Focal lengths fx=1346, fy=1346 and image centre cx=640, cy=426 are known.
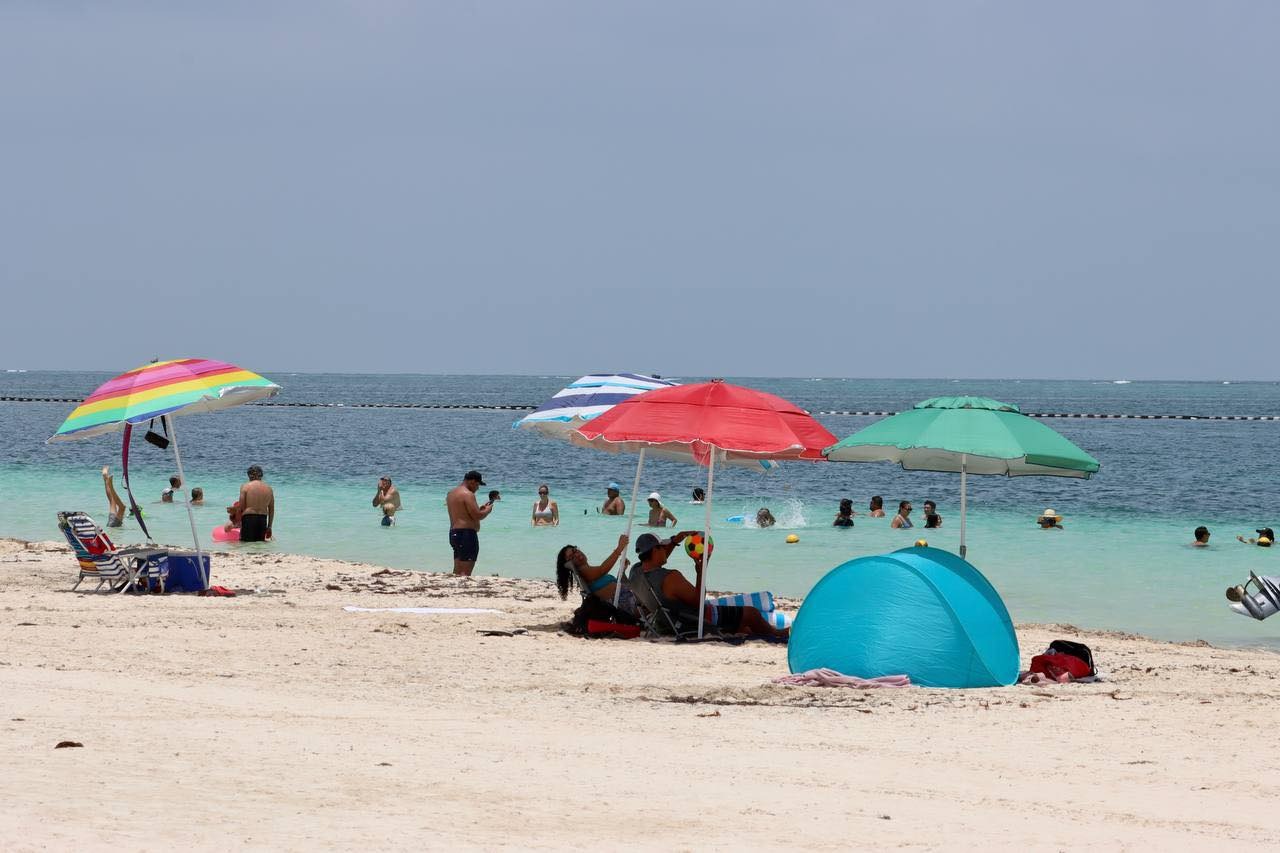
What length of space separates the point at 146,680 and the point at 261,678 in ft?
2.50

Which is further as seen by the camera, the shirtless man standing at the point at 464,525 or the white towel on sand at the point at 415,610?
the shirtless man standing at the point at 464,525

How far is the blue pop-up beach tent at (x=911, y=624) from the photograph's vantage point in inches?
370

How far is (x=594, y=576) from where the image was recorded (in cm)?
1228

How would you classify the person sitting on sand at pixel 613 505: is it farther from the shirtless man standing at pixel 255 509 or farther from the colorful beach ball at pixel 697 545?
the colorful beach ball at pixel 697 545

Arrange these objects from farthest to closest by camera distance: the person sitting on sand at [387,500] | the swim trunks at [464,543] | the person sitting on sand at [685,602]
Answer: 1. the person sitting on sand at [387,500]
2. the swim trunks at [464,543]
3. the person sitting on sand at [685,602]

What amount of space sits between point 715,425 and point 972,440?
207 cm

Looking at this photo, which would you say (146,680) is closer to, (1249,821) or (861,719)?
(861,719)

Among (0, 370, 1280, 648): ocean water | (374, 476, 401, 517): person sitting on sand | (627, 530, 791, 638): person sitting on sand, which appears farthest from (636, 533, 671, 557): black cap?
(374, 476, 401, 517): person sitting on sand

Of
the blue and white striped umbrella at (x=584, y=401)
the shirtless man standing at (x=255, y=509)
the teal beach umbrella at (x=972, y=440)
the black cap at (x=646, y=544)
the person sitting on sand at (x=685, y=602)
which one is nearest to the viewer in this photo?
the teal beach umbrella at (x=972, y=440)

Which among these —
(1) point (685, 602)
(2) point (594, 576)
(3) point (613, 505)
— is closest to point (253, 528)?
(3) point (613, 505)

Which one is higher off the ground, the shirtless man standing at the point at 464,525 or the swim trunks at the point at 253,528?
the shirtless man standing at the point at 464,525

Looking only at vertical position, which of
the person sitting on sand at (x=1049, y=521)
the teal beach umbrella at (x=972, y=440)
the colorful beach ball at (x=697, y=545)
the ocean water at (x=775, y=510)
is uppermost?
the teal beach umbrella at (x=972, y=440)

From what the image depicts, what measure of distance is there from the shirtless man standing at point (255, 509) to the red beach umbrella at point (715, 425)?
937 centimetres

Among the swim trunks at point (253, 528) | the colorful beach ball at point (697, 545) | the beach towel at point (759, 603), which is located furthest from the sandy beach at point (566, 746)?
the swim trunks at point (253, 528)
